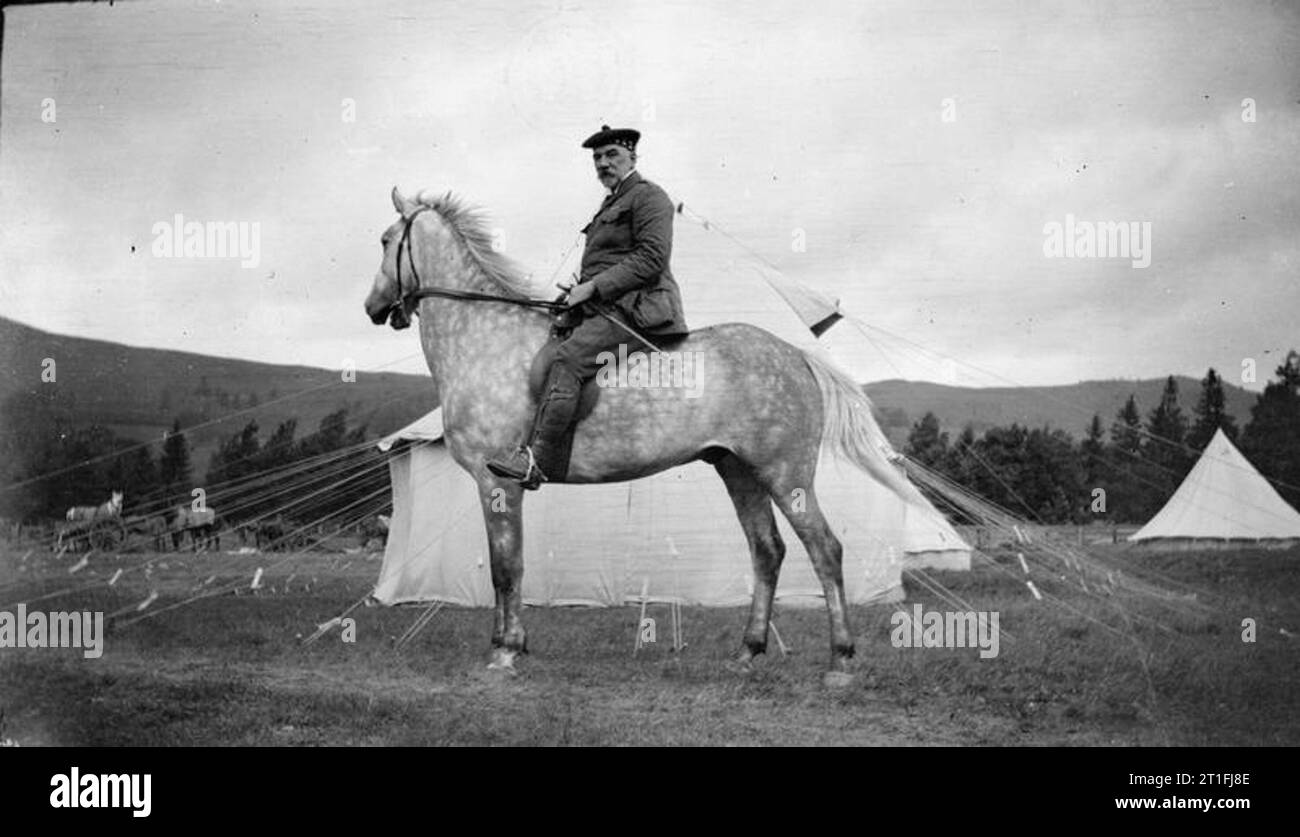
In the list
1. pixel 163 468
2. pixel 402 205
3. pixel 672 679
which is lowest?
pixel 672 679

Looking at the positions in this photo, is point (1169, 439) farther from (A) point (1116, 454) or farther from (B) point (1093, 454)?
(B) point (1093, 454)

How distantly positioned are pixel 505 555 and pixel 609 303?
1.44 meters

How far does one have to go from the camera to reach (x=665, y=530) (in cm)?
790

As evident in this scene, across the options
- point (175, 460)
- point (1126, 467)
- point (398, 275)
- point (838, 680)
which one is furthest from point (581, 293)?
point (1126, 467)

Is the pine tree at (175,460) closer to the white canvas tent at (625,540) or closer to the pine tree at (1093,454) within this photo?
the white canvas tent at (625,540)

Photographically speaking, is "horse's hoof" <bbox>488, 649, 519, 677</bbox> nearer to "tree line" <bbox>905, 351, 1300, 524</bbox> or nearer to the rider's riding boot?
the rider's riding boot

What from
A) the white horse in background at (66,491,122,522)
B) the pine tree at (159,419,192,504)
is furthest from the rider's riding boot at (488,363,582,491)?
the white horse in background at (66,491,122,522)

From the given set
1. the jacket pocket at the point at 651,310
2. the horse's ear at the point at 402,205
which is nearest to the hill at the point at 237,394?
the horse's ear at the point at 402,205

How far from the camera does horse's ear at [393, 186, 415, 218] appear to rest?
6067 mm

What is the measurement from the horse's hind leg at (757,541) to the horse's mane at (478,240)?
59.6 inches

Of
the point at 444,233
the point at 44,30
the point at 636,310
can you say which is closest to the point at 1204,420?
the point at 636,310

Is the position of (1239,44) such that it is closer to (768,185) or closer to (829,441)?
(768,185)

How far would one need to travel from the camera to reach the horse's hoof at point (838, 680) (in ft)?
18.2

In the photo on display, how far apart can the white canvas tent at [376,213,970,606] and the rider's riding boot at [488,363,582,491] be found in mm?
1856
